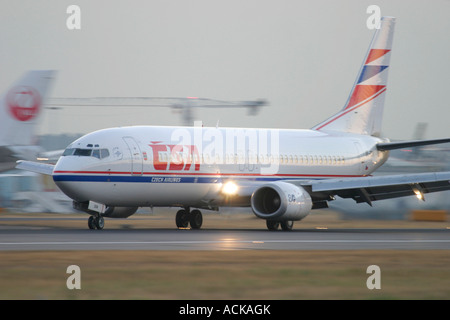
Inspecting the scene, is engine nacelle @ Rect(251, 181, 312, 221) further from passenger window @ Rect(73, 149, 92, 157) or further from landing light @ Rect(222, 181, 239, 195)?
passenger window @ Rect(73, 149, 92, 157)

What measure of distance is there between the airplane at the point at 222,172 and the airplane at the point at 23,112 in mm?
10482

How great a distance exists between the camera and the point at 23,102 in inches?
1951

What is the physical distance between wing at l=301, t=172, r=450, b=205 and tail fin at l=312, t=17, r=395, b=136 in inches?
231

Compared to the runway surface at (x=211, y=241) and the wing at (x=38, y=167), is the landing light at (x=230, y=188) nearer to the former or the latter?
the runway surface at (x=211, y=241)

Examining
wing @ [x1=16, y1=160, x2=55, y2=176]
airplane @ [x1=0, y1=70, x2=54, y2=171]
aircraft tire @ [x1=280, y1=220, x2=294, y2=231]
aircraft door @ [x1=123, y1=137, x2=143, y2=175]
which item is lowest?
aircraft tire @ [x1=280, y1=220, x2=294, y2=231]

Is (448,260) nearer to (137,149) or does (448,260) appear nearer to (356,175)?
(137,149)

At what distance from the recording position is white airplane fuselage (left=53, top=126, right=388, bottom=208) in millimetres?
31828

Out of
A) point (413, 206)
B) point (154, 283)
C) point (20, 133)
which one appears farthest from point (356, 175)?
point (154, 283)

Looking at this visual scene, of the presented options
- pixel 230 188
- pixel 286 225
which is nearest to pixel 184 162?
pixel 230 188

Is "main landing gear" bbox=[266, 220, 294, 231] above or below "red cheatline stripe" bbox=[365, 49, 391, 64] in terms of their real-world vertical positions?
below

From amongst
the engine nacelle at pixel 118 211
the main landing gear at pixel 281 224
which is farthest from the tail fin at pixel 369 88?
the engine nacelle at pixel 118 211

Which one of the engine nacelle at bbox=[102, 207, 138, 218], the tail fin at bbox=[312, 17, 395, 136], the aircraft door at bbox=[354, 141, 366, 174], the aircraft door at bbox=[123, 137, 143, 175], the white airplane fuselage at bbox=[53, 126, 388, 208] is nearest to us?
the white airplane fuselage at bbox=[53, 126, 388, 208]

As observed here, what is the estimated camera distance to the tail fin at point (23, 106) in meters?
47.9

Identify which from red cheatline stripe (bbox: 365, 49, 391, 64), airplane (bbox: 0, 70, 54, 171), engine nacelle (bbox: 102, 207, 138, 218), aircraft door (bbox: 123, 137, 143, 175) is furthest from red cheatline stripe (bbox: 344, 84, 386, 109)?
airplane (bbox: 0, 70, 54, 171)
